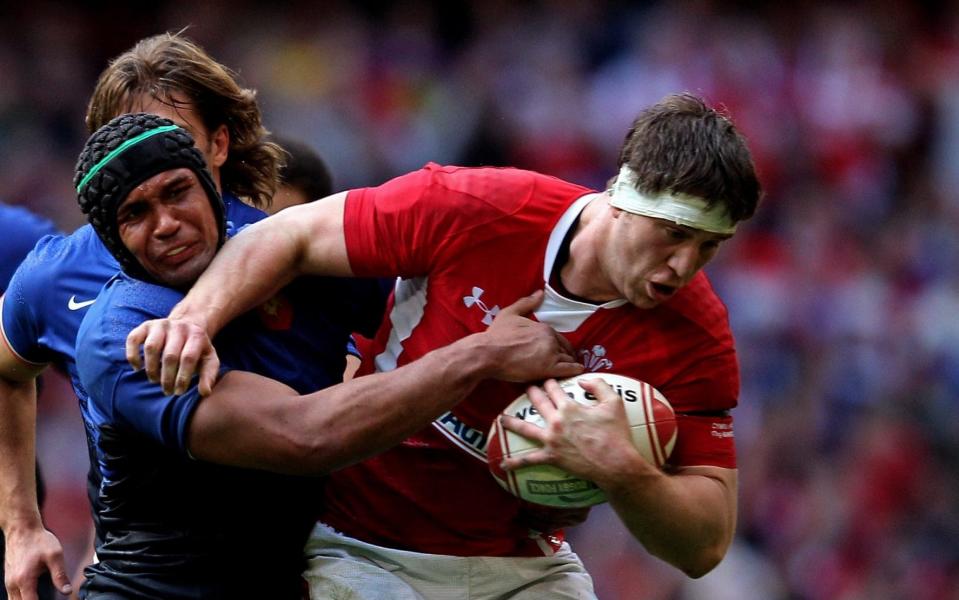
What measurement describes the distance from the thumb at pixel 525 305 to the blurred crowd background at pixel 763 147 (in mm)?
4424

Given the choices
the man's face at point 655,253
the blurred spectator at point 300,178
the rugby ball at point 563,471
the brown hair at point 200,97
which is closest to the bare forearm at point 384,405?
the rugby ball at point 563,471

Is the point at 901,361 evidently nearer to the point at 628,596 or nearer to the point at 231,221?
the point at 628,596

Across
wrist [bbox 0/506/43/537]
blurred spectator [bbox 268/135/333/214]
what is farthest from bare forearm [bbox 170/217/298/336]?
blurred spectator [bbox 268/135/333/214]

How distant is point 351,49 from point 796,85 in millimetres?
3124

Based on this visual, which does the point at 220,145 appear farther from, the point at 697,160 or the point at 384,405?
the point at 697,160

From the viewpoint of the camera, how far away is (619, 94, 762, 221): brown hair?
3623 millimetres

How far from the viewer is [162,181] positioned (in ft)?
11.9

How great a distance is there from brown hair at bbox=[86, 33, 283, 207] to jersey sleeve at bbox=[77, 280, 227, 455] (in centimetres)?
105

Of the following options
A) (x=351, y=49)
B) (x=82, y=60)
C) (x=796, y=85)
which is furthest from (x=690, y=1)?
(x=82, y=60)

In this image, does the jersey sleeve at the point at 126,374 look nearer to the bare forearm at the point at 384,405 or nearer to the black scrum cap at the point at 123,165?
the black scrum cap at the point at 123,165

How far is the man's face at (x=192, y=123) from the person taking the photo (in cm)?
450

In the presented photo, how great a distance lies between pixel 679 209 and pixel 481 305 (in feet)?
1.96

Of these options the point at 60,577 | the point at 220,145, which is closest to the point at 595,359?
the point at 220,145

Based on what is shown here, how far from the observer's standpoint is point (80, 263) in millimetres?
4078
